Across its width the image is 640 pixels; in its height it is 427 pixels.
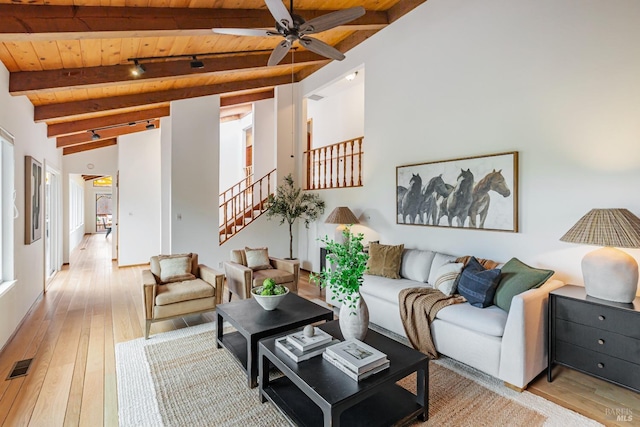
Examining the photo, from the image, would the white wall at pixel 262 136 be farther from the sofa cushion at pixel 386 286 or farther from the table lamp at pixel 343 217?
the sofa cushion at pixel 386 286

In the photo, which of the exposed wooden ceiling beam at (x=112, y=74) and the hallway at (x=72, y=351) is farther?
the exposed wooden ceiling beam at (x=112, y=74)

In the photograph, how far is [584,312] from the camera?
7.88 ft

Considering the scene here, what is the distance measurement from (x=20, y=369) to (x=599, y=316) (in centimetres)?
478

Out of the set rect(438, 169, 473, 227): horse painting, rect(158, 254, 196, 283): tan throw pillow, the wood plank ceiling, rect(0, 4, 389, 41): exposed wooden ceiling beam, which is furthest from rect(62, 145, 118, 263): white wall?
rect(438, 169, 473, 227): horse painting

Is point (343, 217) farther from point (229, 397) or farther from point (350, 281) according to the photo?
point (229, 397)

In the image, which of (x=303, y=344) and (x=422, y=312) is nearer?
(x=303, y=344)

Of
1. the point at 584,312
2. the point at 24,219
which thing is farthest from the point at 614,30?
the point at 24,219

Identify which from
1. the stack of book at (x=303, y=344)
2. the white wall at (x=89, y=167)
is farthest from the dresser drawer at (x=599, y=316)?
the white wall at (x=89, y=167)

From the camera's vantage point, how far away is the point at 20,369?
9.11ft

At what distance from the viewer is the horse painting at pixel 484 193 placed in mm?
3416

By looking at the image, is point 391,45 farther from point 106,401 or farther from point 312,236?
point 106,401

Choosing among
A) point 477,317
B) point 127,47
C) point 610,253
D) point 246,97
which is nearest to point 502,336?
point 477,317

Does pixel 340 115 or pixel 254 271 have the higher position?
pixel 340 115

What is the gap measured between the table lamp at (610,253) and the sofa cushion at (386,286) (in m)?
1.49
